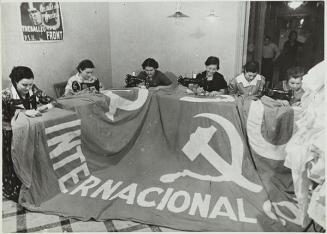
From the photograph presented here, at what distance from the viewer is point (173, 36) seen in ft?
16.2

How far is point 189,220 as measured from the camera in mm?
2445

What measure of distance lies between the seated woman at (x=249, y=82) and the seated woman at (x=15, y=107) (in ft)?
6.41

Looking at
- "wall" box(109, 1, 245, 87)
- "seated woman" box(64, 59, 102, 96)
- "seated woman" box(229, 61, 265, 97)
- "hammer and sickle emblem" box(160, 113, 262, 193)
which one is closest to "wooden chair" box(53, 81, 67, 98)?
"seated woman" box(64, 59, 102, 96)

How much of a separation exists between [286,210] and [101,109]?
1.84 m

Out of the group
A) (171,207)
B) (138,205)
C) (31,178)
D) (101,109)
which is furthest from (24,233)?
(101,109)

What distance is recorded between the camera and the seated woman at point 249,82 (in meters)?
3.59

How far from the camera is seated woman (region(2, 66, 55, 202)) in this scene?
2.57 meters

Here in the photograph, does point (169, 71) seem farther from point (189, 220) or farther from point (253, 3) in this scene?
point (189, 220)

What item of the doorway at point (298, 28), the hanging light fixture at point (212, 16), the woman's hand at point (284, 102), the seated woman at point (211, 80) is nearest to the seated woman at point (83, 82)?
the seated woman at point (211, 80)

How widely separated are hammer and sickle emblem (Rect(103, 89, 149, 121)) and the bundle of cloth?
1.68 m

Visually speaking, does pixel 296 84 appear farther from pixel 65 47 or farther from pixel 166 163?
pixel 65 47

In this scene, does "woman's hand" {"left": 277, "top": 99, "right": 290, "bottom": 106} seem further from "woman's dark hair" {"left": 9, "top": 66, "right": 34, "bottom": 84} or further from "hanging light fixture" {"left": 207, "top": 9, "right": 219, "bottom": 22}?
"woman's dark hair" {"left": 9, "top": 66, "right": 34, "bottom": 84}

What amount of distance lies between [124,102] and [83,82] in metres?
0.67

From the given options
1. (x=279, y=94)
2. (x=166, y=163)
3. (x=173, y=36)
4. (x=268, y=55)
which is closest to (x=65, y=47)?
(x=173, y=36)
